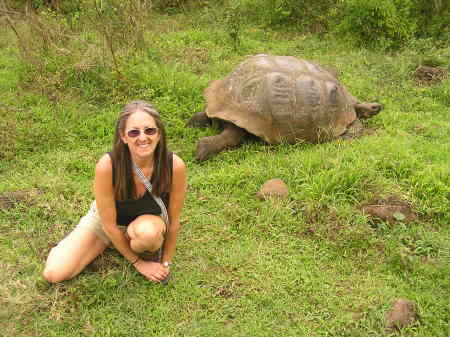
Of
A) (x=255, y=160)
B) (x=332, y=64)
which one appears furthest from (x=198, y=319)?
(x=332, y=64)

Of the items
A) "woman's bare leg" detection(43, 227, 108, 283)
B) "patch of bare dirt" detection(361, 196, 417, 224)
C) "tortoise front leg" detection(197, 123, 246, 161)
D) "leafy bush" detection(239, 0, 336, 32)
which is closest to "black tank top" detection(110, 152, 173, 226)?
"woman's bare leg" detection(43, 227, 108, 283)

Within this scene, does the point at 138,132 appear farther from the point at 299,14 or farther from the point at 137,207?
the point at 299,14

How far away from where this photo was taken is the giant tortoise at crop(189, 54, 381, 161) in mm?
4266

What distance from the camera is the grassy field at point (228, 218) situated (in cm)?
268

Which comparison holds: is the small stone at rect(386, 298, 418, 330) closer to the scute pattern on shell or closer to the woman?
the woman

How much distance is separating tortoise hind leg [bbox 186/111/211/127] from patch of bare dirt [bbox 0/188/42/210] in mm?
1791

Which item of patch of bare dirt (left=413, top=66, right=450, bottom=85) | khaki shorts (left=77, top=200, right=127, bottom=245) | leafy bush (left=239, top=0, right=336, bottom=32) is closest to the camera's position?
khaki shorts (left=77, top=200, right=127, bottom=245)

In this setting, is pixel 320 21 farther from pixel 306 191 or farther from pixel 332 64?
pixel 306 191

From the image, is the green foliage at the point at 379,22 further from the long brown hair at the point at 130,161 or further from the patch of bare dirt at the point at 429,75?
the long brown hair at the point at 130,161

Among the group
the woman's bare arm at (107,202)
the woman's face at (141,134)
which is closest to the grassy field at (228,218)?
the woman's bare arm at (107,202)

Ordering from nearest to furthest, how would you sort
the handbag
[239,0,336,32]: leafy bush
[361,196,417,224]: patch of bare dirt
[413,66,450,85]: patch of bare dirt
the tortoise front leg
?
the handbag
[361,196,417,224]: patch of bare dirt
the tortoise front leg
[413,66,450,85]: patch of bare dirt
[239,0,336,32]: leafy bush

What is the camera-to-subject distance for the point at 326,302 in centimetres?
279

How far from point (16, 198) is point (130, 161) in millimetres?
1498

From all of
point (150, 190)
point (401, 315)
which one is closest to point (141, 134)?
point (150, 190)
